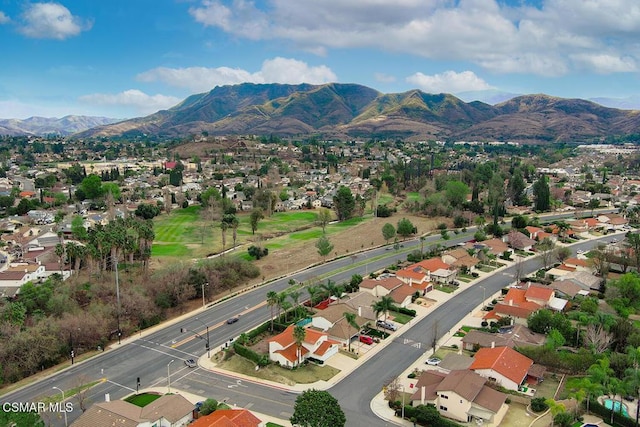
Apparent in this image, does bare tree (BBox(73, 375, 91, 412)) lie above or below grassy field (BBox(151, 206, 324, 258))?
below

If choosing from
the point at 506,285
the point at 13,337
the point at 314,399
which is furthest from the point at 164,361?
the point at 506,285

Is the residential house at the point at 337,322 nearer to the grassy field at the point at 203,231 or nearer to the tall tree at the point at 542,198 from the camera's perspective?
the grassy field at the point at 203,231

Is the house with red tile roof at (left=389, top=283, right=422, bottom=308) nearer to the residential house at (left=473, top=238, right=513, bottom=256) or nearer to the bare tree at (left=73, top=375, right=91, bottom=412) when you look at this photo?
the residential house at (left=473, top=238, right=513, bottom=256)

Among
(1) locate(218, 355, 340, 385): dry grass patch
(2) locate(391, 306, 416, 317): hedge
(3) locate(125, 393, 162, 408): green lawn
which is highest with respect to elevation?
(2) locate(391, 306, 416, 317): hedge

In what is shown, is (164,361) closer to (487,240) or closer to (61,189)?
(487,240)

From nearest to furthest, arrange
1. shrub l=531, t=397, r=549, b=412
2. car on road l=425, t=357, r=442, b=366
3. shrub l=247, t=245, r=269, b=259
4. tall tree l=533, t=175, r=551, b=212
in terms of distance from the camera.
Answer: shrub l=531, t=397, r=549, b=412, car on road l=425, t=357, r=442, b=366, shrub l=247, t=245, r=269, b=259, tall tree l=533, t=175, r=551, b=212

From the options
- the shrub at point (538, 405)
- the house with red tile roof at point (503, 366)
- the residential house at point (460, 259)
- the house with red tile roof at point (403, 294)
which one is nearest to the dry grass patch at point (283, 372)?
the house with red tile roof at point (503, 366)

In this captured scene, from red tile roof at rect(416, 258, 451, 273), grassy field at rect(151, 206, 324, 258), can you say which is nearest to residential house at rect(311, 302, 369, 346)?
red tile roof at rect(416, 258, 451, 273)
